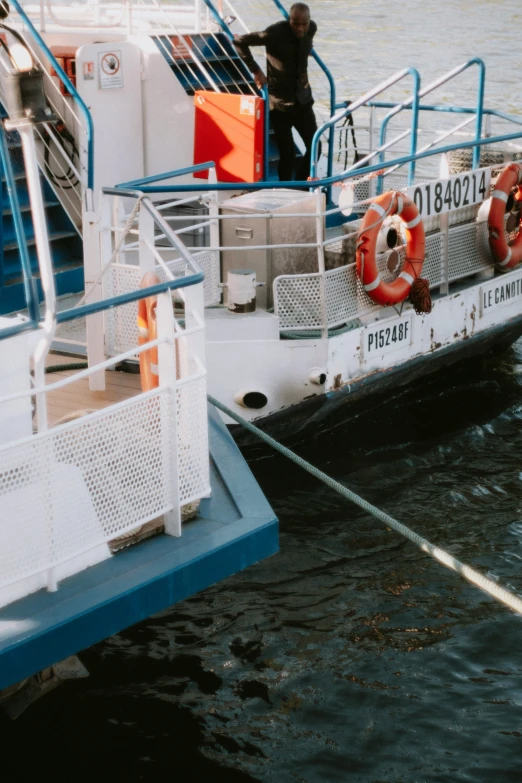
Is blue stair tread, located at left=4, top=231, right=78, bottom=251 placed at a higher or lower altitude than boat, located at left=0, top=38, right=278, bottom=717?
higher

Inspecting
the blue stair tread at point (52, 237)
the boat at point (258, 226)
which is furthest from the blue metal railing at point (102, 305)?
the blue stair tread at point (52, 237)

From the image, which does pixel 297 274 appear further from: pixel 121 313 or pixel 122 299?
pixel 122 299

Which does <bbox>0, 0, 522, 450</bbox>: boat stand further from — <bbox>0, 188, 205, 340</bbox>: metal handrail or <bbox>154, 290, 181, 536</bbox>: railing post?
<bbox>154, 290, 181, 536</bbox>: railing post

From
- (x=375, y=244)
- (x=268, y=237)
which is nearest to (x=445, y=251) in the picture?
(x=375, y=244)

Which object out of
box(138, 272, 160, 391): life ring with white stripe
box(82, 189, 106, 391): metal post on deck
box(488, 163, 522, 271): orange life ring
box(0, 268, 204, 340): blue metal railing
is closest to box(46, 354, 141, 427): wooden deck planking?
box(82, 189, 106, 391): metal post on deck

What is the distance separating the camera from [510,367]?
1018 cm

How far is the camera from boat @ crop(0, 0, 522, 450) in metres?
7.14

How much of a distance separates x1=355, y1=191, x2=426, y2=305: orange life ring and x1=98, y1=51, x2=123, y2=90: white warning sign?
3056 millimetres

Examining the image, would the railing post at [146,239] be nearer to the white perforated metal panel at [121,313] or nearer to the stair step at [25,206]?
the white perforated metal panel at [121,313]

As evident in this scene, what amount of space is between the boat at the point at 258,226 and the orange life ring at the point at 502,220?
0.02 m

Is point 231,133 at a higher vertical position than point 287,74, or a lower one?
lower

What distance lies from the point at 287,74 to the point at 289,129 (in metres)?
0.51

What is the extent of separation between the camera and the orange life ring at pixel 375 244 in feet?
24.4

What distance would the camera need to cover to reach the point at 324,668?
5586 mm
